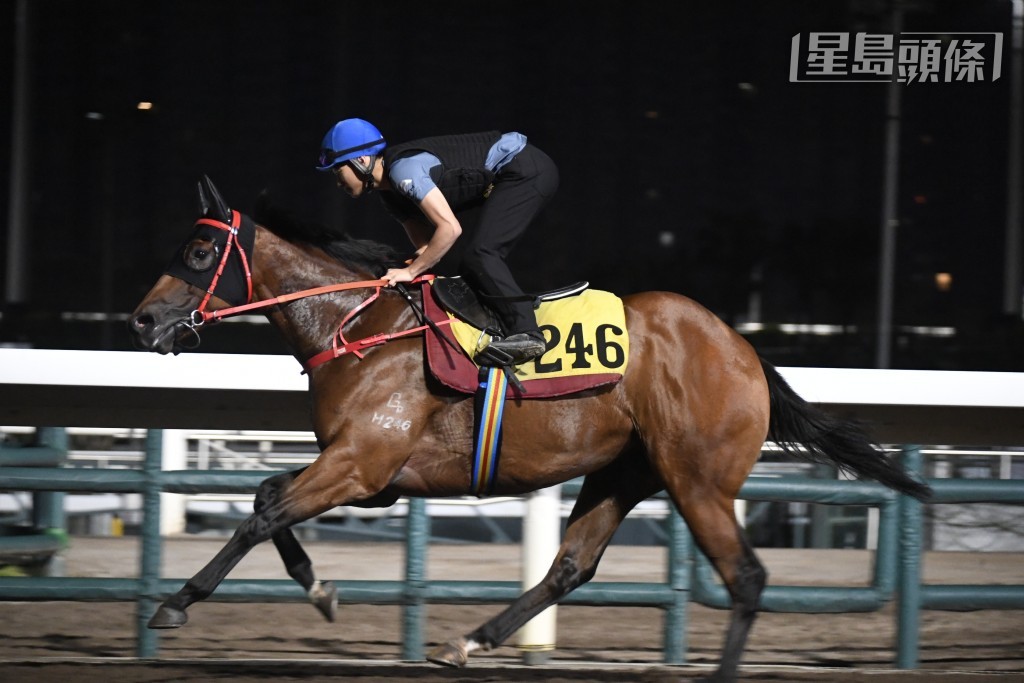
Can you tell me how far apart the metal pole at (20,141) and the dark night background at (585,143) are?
53 millimetres

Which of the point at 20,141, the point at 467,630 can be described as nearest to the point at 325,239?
the point at 467,630

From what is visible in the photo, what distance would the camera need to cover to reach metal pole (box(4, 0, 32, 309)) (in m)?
6.75

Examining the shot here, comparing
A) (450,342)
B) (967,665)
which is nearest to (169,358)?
(450,342)

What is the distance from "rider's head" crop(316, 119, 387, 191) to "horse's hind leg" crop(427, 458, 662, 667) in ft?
4.60

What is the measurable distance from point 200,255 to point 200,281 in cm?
9

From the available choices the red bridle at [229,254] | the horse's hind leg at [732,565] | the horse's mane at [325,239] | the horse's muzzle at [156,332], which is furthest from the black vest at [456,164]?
the horse's hind leg at [732,565]

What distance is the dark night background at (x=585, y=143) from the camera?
680 centimetres

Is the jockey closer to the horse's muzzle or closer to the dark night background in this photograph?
the horse's muzzle

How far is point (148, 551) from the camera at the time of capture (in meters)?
4.36

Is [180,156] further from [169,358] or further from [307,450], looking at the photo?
[169,358]

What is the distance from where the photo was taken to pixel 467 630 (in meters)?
5.43

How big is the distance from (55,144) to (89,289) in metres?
0.88

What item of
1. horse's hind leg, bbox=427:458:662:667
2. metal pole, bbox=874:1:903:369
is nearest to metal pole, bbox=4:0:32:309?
horse's hind leg, bbox=427:458:662:667

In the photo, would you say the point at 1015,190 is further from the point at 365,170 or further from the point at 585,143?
the point at 365,170
